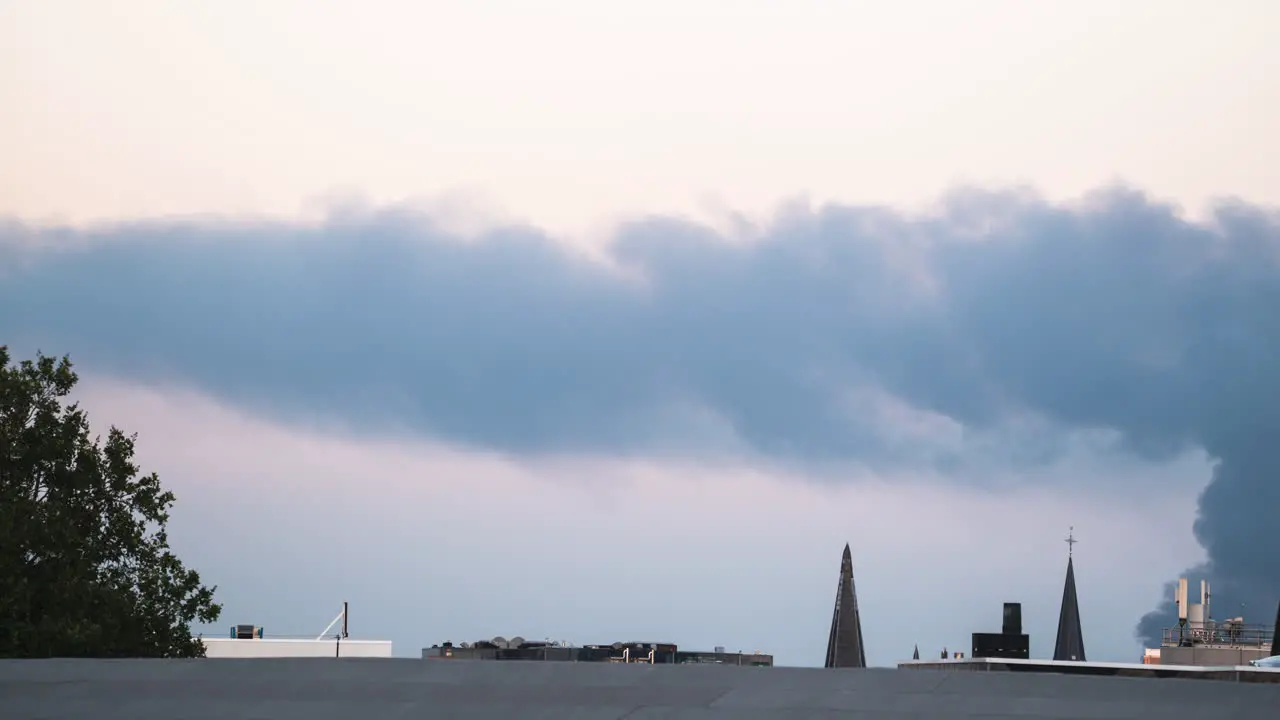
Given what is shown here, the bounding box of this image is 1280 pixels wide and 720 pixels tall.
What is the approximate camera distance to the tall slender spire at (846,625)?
439 feet

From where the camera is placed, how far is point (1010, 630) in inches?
6324

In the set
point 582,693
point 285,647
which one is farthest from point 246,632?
point 582,693

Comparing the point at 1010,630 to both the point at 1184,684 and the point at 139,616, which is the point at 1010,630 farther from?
the point at 1184,684

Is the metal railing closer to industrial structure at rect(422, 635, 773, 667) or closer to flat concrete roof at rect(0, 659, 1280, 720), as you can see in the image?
industrial structure at rect(422, 635, 773, 667)

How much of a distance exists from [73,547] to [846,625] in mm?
90661

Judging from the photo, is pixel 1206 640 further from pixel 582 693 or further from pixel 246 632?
pixel 582 693

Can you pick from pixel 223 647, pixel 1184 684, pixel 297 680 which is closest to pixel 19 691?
pixel 297 680

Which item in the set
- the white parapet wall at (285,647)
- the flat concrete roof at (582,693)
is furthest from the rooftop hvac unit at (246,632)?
the flat concrete roof at (582,693)

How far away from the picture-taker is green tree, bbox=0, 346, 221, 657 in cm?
5488

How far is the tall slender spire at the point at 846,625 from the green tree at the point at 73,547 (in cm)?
8453

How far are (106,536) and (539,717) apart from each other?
2083 inches

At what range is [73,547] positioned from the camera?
57.7 m

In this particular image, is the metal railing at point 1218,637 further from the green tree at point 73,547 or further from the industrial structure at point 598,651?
the green tree at point 73,547

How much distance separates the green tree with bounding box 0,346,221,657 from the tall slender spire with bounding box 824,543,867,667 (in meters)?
84.5
